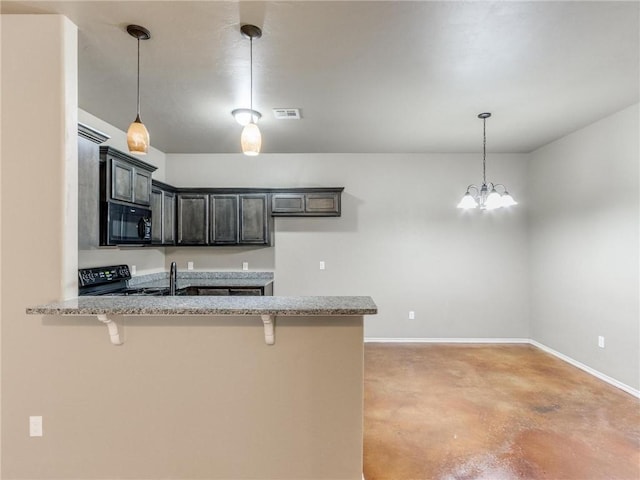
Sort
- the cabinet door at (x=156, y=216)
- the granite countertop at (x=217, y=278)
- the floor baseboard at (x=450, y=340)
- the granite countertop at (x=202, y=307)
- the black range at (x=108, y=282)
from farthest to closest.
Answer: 1. the floor baseboard at (x=450, y=340)
2. the granite countertop at (x=217, y=278)
3. the cabinet door at (x=156, y=216)
4. the black range at (x=108, y=282)
5. the granite countertop at (x=202, y=307)

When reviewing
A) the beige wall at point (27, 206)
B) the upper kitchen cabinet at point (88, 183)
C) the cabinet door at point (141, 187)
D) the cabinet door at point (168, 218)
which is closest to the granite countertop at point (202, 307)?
the beige wall at point (27, 206)

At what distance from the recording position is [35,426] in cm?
190

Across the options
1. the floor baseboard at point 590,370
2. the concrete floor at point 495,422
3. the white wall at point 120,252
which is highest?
the white wall at point 120,252

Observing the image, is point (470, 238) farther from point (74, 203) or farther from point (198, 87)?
point (74, 203)

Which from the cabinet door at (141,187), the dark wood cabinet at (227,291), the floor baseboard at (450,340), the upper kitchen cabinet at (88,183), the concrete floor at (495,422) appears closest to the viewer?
the concrete floor at (495,422)

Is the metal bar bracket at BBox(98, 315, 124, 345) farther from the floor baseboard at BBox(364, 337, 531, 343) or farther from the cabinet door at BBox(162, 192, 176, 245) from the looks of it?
the floor baseboard at BBox(364, 337, 531, 343)

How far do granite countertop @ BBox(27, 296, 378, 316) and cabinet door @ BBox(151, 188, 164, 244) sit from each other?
7.58 ft

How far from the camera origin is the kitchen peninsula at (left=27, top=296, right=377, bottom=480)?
6.15 feet

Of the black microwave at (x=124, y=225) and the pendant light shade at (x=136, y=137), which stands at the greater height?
the pendant light shade at (x=136, y=137)

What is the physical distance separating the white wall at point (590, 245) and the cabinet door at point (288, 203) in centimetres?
334

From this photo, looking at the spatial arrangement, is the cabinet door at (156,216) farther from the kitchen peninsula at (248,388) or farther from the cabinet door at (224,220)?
the kitchen peninsula at (248,388)

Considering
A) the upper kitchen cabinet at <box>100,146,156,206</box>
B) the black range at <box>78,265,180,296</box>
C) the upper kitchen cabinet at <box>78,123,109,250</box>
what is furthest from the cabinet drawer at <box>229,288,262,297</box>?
the upper kitchen cabinet at <box>78,123,109,250</box>

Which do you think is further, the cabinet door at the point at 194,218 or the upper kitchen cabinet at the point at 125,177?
the cabinet door at the point at 194,218

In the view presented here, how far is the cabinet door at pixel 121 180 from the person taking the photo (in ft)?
10.0
